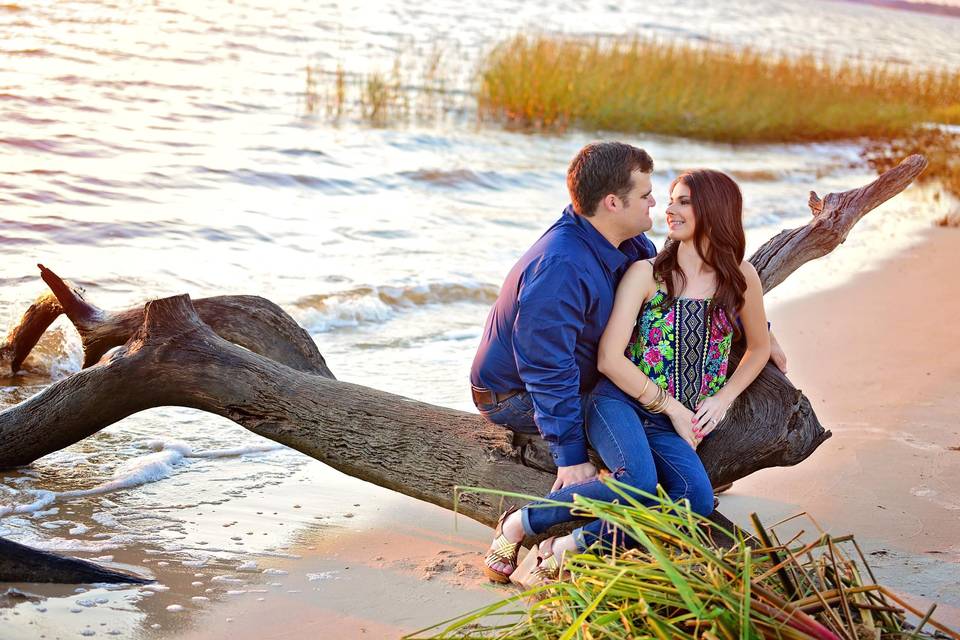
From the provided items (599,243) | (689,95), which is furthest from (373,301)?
(689,95)

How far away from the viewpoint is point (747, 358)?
13.0 ft

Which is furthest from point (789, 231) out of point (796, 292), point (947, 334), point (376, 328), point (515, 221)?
point (515, 221)

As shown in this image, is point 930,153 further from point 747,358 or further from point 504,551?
point 504,551

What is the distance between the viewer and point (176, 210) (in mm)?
10250

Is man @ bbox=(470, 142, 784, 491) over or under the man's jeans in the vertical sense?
over

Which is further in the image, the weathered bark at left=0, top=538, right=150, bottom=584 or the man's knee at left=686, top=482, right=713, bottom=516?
the man's knee at left=686, top=482, right=713, bottom=516

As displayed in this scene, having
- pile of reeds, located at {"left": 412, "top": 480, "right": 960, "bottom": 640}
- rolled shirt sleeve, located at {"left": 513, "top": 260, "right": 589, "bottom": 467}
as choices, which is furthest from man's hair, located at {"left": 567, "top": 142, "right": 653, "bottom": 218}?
pile of reeds, located at {"left": 412, "top": 480, "right": 960, "bottom": 640}

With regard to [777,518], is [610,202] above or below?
above

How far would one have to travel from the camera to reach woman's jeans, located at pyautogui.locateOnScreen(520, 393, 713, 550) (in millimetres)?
3605

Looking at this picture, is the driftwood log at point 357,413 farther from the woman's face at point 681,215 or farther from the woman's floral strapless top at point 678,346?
the woman's face at point 681,215

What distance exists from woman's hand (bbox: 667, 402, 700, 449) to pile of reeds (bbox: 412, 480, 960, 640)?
3.51ft

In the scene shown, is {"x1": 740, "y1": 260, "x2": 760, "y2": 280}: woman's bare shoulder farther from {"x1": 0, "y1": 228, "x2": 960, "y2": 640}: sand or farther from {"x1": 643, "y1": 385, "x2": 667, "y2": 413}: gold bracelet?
{"x1": 0, "y1": 228, "x2": 960, "y2": 640}: sand

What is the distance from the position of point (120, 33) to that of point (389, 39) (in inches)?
253

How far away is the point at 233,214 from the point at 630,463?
24.9 ft
